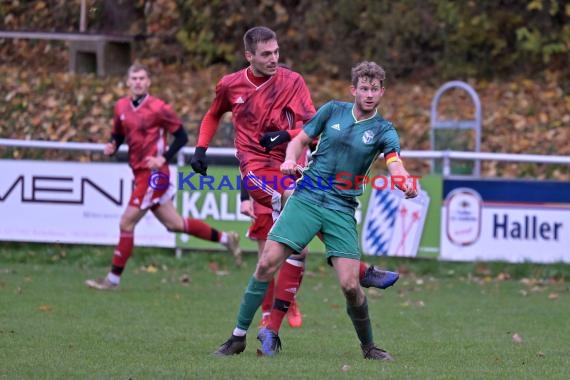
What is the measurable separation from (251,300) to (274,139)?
110 cm

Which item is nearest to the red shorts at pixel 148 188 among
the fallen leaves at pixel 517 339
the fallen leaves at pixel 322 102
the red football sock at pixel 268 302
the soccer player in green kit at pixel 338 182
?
the red football sock at pixel 268 302

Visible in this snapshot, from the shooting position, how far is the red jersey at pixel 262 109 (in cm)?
873

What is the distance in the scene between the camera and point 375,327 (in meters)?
9.73

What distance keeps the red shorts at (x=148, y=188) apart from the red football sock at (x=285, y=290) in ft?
11.9

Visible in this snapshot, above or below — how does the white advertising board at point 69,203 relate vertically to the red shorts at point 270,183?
below

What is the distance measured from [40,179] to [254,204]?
5.54 meters

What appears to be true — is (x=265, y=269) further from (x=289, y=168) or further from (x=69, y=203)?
(x=69, y=203)

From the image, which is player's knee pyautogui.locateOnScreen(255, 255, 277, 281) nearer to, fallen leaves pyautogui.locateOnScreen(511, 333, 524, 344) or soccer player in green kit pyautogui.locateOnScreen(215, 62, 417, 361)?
soccer player in green kit pyautogui.locateOnScreen(215, 62, 417, 361)

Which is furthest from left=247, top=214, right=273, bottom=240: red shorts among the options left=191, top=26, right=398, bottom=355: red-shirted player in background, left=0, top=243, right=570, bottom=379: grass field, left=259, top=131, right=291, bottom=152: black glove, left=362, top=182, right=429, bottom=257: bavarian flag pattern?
left=362, top=182, right=429, bottom=257: bavarian flag pattern

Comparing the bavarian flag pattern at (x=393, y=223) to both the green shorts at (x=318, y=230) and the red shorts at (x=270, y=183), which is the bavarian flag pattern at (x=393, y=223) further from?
the green shorts at (x=318, y=230)

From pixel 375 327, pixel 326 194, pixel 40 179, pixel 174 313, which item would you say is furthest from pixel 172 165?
pixel 326 194

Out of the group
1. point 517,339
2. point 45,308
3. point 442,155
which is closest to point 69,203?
point 45,308

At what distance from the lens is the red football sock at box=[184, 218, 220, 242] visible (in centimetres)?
1245

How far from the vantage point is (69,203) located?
45.8ft
